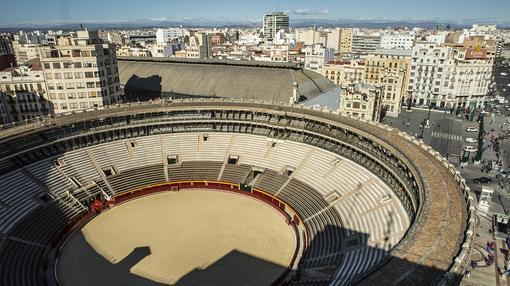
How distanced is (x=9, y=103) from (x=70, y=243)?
5981cm

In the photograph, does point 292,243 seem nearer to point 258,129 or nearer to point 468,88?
point 258,129

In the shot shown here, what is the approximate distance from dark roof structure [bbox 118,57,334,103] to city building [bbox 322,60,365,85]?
2635cm

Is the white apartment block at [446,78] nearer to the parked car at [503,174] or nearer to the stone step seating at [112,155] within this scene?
the parked car at [503,174]

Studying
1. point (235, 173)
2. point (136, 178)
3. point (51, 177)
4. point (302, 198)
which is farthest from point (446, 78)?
point (51, 177)

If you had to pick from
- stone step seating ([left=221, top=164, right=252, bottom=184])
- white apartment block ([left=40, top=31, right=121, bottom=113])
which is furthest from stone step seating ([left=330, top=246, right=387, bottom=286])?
white apartment block ([left=40, top=31, right=121, bottom=113])

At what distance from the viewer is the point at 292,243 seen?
4644 centimetres

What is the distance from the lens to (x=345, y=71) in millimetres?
131000

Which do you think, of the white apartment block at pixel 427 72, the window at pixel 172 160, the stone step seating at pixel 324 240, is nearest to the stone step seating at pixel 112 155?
the window at pixel 172 160

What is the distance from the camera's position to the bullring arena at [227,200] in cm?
3816

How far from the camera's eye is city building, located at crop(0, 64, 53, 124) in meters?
84.8

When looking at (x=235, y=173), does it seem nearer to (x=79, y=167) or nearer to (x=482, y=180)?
(x=79, y=167)

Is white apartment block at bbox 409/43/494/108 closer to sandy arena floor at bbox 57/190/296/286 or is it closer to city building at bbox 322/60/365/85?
city building at bbox 322/60/365/85

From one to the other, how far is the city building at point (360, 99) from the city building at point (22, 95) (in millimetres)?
74890

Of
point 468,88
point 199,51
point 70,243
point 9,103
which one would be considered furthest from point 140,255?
point 199,51
